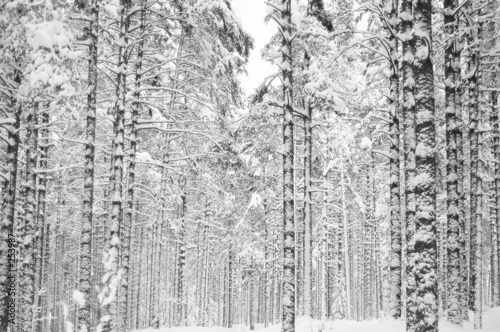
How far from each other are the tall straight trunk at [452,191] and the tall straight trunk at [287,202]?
454 centimetres

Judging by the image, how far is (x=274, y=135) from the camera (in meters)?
17.2

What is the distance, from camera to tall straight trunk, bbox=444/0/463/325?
10.9m

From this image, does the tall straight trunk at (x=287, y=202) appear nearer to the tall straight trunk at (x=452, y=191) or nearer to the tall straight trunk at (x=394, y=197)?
the tall straight trunk at (x=394, y=197)

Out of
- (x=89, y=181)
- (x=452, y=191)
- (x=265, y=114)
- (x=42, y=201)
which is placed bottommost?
(x=42, y=201)

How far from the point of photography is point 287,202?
1105 cm

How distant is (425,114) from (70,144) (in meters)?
13.8

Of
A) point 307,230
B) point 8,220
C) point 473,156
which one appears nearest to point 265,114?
point 307,230

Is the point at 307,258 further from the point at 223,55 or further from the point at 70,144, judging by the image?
the point at 70,144

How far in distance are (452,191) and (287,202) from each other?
509cm

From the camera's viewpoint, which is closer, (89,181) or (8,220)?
(8,220)

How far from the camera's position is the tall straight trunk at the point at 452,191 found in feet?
35.7

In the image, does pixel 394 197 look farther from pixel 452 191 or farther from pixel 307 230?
pixel 307 230

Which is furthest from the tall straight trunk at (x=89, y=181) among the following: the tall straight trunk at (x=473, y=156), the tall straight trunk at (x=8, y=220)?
the tall straight trunk at (x=473, y=156)

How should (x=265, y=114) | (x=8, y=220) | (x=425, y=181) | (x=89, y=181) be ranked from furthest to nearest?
(x=265, y=114), (x=89, y=181), (x=8, y=220), (x=425, y=181)
